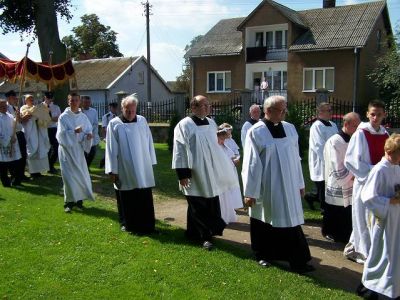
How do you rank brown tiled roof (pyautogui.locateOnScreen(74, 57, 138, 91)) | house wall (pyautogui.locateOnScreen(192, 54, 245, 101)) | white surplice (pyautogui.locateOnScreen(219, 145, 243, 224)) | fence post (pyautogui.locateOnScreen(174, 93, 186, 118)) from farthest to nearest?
brown tiled roof (pyautogui.locateOnScreen(74, 57, 138, 91)) → house wall (pyautogui.locateOnScreen(192, 54, 245, 101)) → fence post (pyautogui.locateOnScreen(174, 93, 186, 118)) → white surplice (pyautogui.locateOnScreen(219, 145, 243, 224))

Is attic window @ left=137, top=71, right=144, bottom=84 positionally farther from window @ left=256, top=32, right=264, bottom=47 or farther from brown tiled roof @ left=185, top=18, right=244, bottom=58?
window @ left=256, top=32, right=264, bottom=47

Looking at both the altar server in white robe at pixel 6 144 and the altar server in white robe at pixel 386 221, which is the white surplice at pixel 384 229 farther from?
the altar server in white robe at pixel 6 144

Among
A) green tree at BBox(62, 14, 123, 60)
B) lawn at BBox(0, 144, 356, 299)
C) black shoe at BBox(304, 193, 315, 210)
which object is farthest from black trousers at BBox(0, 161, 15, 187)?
green tree at BBox(62, 14, 123, 60)

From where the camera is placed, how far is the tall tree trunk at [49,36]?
15.3 meters

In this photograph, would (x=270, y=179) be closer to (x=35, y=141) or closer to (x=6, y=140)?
(x=6, y=140)

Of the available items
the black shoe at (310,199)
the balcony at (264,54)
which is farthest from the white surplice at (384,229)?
the balcony at (264,54)

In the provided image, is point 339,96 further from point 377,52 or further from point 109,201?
point 109,201

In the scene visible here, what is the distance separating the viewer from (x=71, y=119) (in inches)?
332

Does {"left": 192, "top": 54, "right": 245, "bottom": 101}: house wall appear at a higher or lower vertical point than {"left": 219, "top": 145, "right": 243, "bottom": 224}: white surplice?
higher

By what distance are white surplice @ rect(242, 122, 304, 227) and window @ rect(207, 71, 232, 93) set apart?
28054 millimetres

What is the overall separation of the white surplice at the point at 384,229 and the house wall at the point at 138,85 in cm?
3603

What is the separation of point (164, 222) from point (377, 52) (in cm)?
2644

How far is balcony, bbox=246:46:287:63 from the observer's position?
31.7 m

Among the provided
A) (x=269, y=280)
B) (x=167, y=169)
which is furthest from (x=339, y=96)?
(x=269, y=280)
